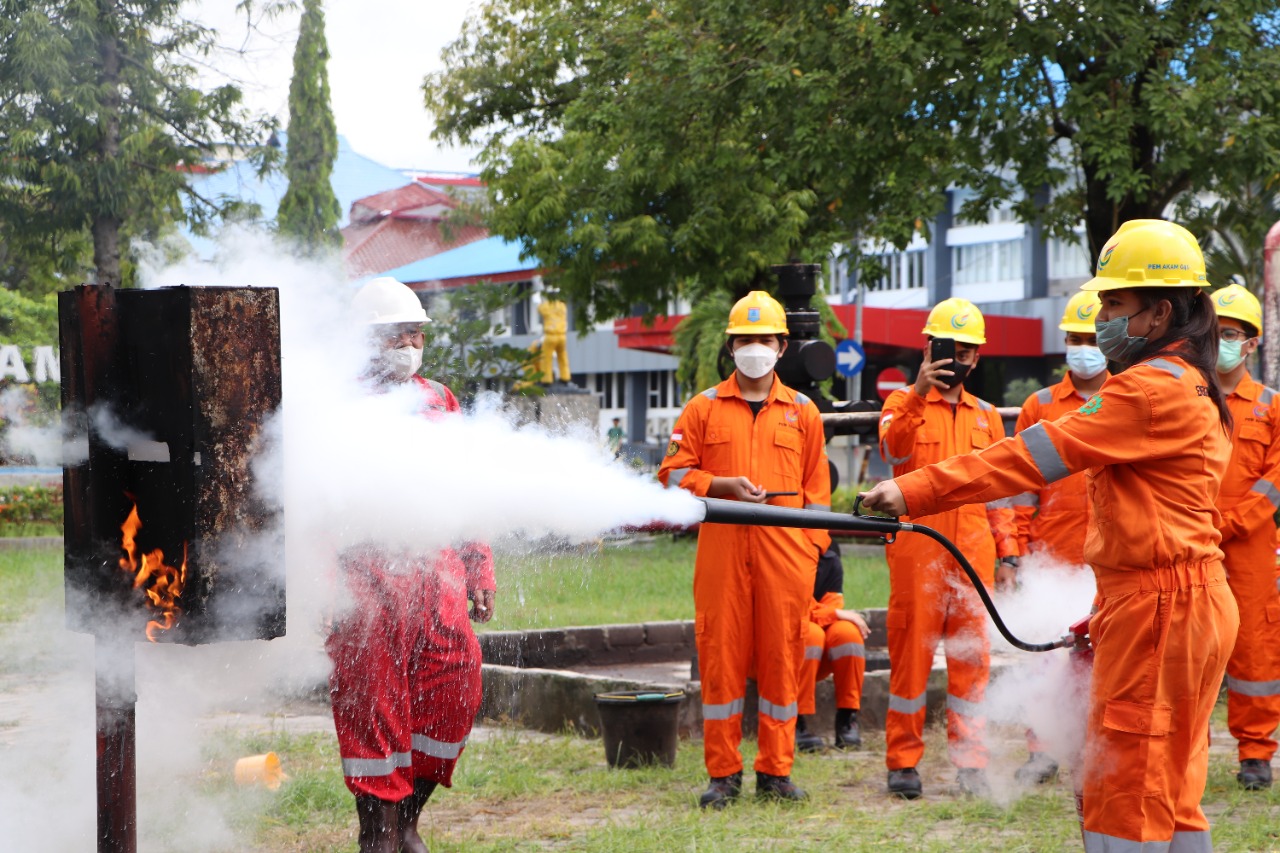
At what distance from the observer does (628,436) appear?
150ft

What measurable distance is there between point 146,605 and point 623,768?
3.51 m

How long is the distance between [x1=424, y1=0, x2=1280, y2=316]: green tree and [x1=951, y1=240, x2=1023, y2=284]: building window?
26.9m

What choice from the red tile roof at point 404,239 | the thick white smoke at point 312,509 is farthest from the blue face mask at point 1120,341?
the red tile roof at point 404,239

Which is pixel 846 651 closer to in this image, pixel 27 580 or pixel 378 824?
pixel 378 824

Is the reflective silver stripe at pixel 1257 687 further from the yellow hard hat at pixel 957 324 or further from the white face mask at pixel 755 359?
the white face mask at pixel 755 359

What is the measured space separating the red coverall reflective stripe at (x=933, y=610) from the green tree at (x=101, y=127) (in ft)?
30.8

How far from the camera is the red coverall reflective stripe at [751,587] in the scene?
6043mm

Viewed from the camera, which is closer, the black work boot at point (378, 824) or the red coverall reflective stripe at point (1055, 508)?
the black work boot at point (378, 824)

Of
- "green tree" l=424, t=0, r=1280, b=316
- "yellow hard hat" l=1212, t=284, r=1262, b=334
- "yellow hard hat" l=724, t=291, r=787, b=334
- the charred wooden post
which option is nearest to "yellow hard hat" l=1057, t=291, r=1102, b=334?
"yellow hard hat" l=1212, t=284, r=1262, b=334

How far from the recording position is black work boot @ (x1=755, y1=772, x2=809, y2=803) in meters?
6.12

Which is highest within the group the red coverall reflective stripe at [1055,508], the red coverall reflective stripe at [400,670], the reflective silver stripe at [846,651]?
the red coverall reflective stripe at [1055,508]

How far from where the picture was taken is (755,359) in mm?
6301

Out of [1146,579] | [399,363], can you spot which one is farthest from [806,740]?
[1146,579]

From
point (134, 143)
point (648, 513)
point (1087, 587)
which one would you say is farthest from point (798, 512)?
point (134, 143)
